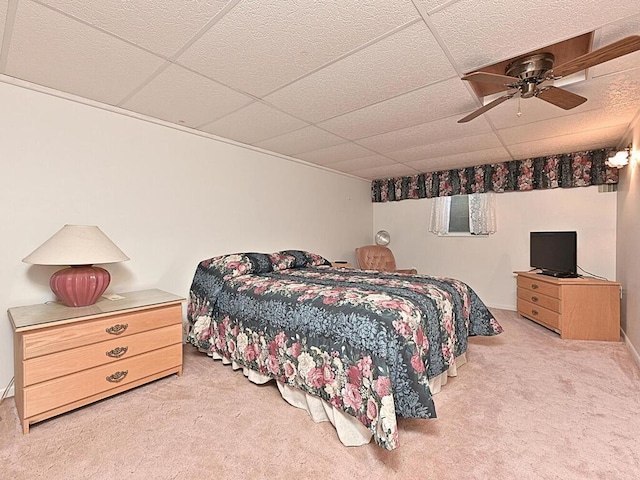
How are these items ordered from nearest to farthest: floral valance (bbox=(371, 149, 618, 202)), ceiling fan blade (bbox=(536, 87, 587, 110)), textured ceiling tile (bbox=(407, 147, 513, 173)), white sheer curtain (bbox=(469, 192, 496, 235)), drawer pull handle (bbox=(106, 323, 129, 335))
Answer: ceiling fan blade (bbox=(536, 87, 587, 110)) < drawer pull handle (bbox=(106, 323, 129, 335)) < floral valance (bbox=(371, 149, 618, 202)) < textured ceiling tile (bbox=(407, 147, 513, 173)) < white sheer curtain (bbox=(469, 192, 496, 235))

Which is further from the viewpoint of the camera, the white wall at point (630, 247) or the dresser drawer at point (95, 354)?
the white wall at point (630, 247)

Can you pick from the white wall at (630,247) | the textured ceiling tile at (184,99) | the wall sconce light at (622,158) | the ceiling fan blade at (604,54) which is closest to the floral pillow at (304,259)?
the textured ceiling tile at (184,99)

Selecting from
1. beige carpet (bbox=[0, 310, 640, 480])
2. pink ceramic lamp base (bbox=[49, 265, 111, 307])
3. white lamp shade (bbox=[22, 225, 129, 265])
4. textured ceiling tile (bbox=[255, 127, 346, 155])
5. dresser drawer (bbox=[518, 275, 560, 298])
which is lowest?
beige carpet (bbox=[0, 310, 640, 480])

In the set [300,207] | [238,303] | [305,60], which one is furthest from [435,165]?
[238,303]

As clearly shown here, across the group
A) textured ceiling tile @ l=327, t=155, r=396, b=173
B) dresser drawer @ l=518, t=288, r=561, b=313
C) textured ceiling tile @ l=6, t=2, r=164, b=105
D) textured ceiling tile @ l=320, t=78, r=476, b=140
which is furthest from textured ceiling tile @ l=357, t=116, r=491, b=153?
textured ceiling tile @ l=6, t=2, r=164, b=105

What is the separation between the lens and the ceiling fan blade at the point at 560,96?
6.19 ft

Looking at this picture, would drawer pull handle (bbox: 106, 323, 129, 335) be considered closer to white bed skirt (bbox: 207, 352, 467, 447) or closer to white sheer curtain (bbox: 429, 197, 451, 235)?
white bed skirt (bbox: 207, 352, 467, 447)

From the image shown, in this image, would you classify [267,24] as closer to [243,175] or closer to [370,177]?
[243,175]

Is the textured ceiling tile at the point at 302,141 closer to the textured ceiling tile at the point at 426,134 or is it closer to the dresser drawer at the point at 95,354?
the textured ceiling tile at the point at 426,134

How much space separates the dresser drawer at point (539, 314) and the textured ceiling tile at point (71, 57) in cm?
426

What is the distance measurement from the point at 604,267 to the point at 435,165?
235 cm

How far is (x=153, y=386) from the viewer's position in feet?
7.34

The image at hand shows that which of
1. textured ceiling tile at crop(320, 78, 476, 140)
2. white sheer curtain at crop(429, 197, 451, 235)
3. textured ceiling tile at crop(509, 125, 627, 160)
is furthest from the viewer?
white sheer curtain at crop(429, 197, 451, 235)

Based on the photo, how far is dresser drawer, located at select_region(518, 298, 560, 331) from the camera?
3.35 m
